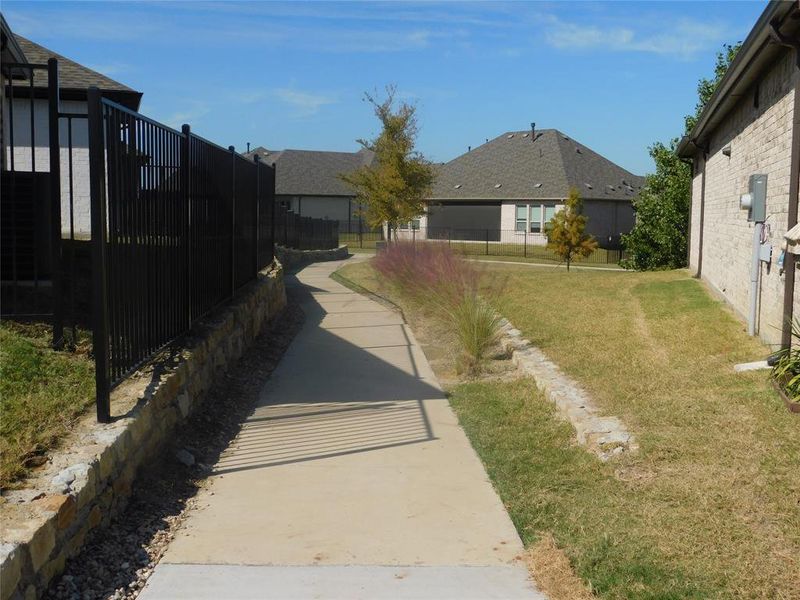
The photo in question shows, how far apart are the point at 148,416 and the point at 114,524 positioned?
3.27 ft

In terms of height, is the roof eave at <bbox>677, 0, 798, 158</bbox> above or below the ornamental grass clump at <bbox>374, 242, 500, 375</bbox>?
above

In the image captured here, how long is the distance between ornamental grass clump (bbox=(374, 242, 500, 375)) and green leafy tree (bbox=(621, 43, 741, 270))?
29.1 ft

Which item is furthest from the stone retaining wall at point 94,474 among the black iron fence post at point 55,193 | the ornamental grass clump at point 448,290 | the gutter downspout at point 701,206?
the gutter downspout at point 701,206

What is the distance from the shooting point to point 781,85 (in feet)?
28.9

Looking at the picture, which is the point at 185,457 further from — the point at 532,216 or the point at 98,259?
the point at 532,216

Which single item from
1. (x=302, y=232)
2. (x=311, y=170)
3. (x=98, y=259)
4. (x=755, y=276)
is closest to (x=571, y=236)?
(x=302, y=232)

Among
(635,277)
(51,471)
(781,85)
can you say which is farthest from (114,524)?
(635,277)

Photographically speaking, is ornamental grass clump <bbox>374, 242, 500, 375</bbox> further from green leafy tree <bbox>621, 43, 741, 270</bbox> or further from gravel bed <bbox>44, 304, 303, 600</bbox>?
green leafy tree <bbox>621, 43, 741, 270</bbox>

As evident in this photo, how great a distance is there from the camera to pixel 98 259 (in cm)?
482

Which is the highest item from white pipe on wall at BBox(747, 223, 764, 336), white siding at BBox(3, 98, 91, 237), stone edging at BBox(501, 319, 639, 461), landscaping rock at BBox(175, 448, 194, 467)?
white siding at BBox(3, 98, 91, 237)

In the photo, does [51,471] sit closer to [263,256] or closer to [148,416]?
[148,416]

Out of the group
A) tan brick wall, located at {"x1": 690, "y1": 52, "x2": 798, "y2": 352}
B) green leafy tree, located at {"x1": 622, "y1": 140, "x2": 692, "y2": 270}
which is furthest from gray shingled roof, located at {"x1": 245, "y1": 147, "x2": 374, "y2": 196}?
tan brick wall, located at {"x1": 690, "y1": 52, "x2": 798, "y2": 352}

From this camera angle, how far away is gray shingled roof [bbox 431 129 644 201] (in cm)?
4084

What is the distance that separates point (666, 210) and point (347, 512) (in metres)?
20.1
